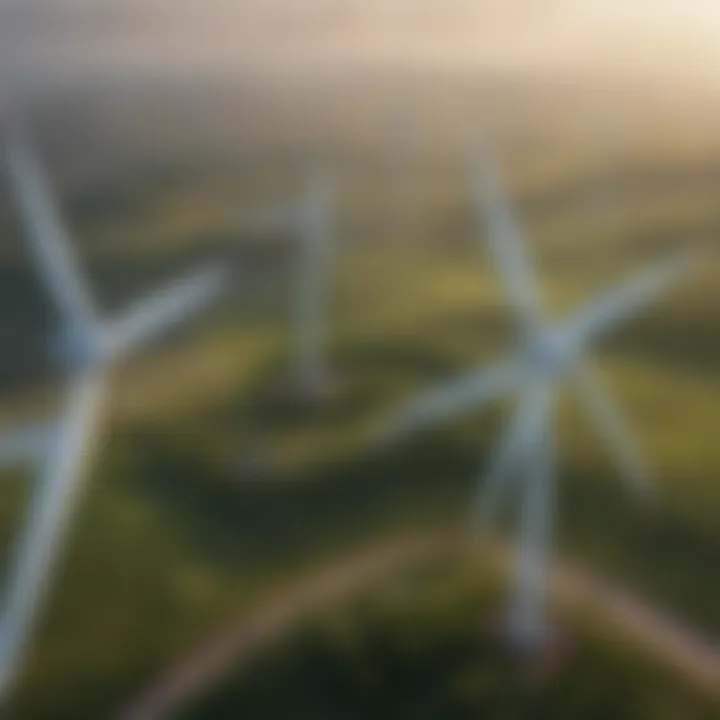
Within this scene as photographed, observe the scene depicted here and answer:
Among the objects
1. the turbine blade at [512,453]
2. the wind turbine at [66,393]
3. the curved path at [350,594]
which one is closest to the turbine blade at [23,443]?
the wind turbine at [66,393]

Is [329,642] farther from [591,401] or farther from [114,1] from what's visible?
[114,1]

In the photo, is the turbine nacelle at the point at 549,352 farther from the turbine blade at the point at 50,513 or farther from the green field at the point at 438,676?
the turbine blade at the point at 50,513

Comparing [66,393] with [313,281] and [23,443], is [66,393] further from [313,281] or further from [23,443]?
[313,281]

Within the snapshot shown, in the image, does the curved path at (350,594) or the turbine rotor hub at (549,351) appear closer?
the curved path at (350,594)

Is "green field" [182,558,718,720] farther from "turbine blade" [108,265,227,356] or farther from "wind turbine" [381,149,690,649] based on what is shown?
"turbine blade" [108,265,227,356]

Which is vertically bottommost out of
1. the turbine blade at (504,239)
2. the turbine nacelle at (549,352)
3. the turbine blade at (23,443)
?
the turbine nacelle at (549,352)

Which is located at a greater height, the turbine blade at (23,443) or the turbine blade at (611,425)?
the turbine blade at (23,443)

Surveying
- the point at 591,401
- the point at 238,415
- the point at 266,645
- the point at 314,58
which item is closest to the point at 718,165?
the point at 591,401
